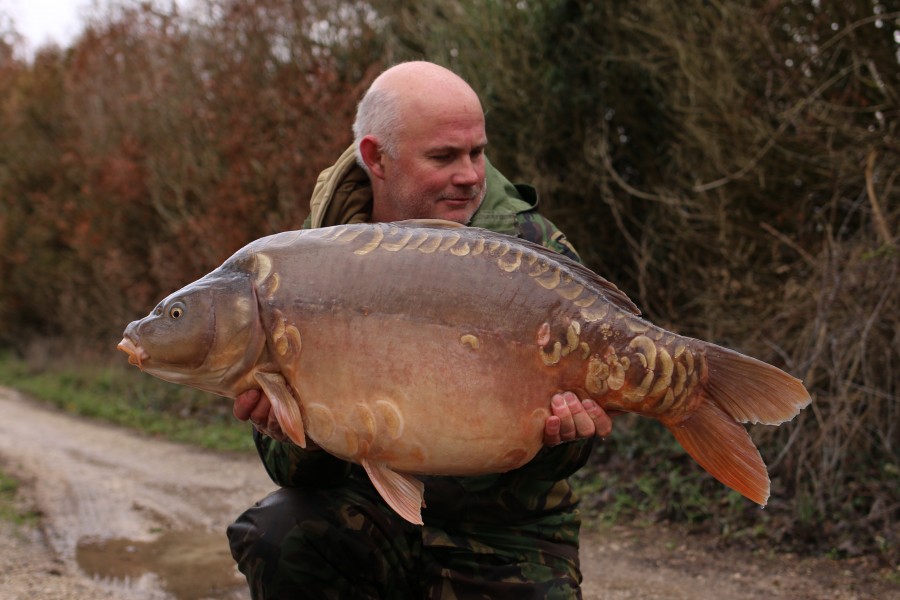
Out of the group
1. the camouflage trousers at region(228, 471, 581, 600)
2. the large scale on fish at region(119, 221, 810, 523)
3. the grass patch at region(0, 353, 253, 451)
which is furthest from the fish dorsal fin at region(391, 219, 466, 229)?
the grass patch at region(0, 353, 253, 451)

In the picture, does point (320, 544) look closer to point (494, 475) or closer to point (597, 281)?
point (494, 475)

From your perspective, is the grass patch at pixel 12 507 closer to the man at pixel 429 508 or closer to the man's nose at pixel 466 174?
the man at pixel 429 508

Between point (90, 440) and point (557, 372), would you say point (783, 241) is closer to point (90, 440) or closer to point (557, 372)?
point (557, 372)

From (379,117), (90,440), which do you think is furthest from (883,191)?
(90,440)

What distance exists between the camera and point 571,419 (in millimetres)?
2170

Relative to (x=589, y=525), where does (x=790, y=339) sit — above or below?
above

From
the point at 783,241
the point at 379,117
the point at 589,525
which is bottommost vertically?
the point at 589,525

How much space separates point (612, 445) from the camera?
6180 millimetres

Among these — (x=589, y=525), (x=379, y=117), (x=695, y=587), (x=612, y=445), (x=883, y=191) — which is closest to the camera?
(x=379, y=117)

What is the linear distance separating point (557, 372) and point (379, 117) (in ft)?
3.83

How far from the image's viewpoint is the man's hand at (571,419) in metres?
2.16

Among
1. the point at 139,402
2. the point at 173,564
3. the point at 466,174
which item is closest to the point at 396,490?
the point at 466,174

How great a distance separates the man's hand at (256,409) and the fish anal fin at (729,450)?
0.90 metres

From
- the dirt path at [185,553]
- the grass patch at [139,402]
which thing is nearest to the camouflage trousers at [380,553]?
the dirt path at [185,553]
